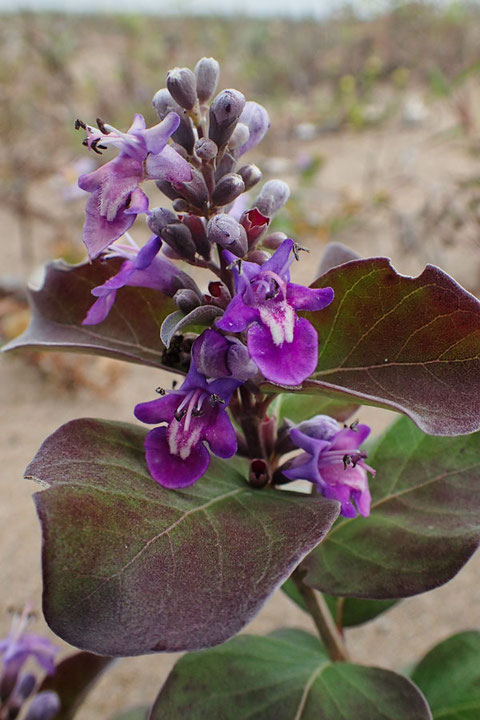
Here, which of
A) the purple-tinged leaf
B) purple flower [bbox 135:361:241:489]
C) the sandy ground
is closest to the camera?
purple flower [bbox 135:361:241:489]

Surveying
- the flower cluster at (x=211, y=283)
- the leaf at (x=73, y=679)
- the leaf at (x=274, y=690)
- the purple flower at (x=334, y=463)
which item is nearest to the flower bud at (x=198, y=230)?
the flower cluster at (x=211, y=283)

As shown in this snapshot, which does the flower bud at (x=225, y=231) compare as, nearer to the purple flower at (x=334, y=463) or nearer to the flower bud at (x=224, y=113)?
the flower bud at (x=224, y=113)

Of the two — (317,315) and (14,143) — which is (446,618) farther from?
(14,143)

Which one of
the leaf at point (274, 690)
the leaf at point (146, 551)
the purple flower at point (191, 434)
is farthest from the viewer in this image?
the leaf at point (274, 690)

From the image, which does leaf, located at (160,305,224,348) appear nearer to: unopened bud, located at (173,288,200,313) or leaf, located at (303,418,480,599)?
unopened bud, located at (173,288,200,313)

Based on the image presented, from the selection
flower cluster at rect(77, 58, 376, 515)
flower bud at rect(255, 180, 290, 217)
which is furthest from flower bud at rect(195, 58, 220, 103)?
flower bud at rect(255, 180, 290, 217)

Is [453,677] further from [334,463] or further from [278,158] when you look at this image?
[278,158]

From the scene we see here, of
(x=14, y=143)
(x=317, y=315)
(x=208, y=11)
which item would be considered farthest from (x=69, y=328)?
(x=208, y=11)
